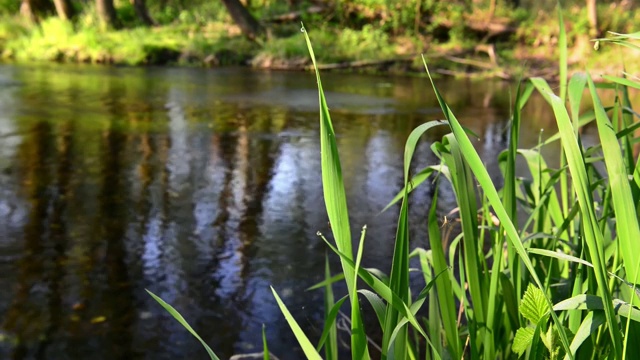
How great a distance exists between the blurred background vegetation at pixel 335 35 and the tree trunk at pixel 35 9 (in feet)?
0.10

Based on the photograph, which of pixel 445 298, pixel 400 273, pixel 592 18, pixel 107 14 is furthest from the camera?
pixel 107 14

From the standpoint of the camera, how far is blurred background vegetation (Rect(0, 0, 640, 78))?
44.1ft

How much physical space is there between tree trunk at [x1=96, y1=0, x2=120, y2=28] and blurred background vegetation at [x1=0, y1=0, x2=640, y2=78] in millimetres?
26

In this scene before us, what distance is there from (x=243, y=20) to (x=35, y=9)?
19.8 feet

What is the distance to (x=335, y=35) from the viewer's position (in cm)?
1510

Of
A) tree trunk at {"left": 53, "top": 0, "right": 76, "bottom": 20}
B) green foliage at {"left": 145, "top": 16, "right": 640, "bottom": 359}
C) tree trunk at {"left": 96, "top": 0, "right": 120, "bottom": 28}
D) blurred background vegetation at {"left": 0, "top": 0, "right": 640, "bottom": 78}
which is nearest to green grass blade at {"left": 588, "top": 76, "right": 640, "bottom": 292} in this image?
green foliage at {"left": 145, "top": 16, "right": 640, "bottom": 359}

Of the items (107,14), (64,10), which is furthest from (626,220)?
(64,10)

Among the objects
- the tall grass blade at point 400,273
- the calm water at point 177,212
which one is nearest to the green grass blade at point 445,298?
the tall grass blade at point 400,273

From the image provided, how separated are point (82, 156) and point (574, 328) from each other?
183 inches

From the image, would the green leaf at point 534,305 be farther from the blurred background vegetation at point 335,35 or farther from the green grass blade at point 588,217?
the blurred background vegetation at point 335,35

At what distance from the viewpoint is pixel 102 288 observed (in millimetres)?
2721

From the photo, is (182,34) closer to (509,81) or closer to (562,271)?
(509,81)

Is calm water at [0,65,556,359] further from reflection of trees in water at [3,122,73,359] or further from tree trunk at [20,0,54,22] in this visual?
tree trunk at [20,0,54,22]

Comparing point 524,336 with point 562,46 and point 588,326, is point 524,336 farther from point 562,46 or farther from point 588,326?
point 562,46
